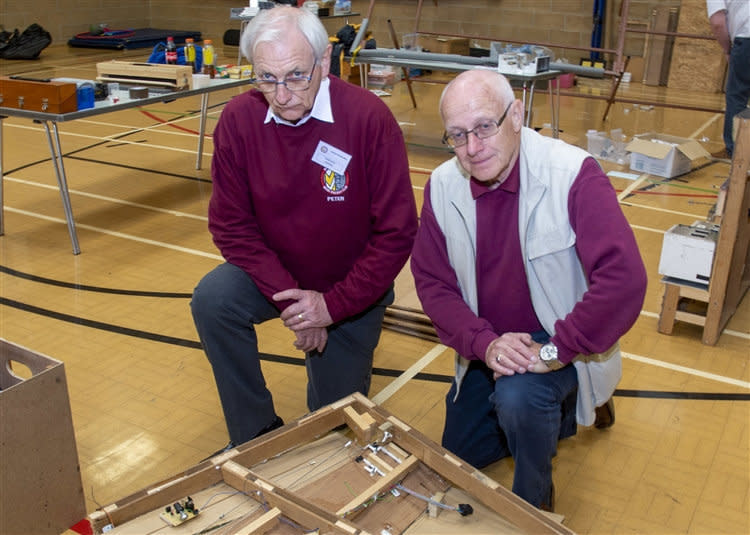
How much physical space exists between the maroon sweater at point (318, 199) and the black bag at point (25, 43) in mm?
Answer: 8650

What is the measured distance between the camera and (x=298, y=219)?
2150 millimetres

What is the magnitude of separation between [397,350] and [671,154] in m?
3.19

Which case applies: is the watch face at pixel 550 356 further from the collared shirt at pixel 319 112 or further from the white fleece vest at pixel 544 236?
the collared shirt at pixel 319 112

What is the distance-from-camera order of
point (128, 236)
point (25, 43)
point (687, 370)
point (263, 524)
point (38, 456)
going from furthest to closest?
point (25, 43)
point (128, 236)
point (687, 370)
point (38, 456)
point (263, 524)

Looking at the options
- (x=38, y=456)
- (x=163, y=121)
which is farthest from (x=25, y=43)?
(x=38, y=456)

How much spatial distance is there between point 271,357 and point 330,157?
1.09 meters

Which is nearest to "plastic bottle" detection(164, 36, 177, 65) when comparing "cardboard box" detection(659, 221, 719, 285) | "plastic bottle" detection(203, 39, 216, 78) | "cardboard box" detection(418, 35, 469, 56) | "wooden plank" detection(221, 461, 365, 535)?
"plastic bottle" detection(203, 39, 216, 78)

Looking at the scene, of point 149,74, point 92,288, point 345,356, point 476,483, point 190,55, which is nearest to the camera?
point 476,483

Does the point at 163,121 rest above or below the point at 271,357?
above

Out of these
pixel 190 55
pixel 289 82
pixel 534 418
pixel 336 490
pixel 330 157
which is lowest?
pixel 336 490

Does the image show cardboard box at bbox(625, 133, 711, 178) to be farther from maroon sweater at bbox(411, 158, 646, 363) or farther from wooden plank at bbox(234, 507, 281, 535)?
wooden plank at bbox(234, 507, 281, 535)

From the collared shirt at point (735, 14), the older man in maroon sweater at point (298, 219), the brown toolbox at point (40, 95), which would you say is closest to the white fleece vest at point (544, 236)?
the older man in maroon sweater at point (298, 219)

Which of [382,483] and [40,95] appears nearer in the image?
[382,483]

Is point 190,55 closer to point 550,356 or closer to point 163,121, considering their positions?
point 163,121
